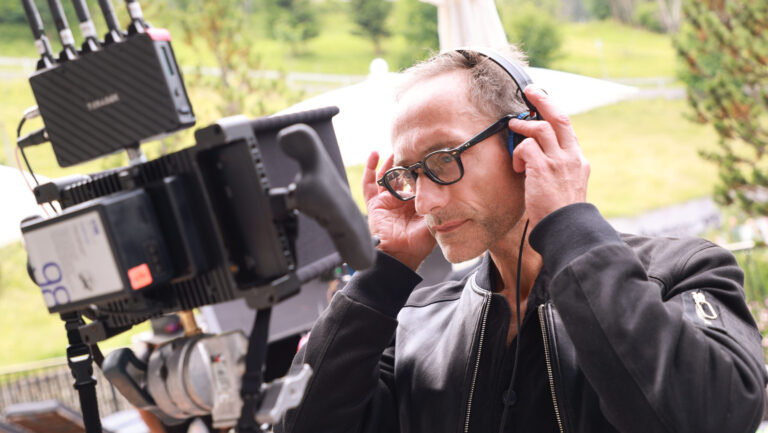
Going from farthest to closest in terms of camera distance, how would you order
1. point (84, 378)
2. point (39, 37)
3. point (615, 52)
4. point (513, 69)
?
point (615, 52)
point (513, 69)
point (84, 378)
point (39, 37)

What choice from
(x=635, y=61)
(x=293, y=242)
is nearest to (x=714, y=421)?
(x=293, y=242)

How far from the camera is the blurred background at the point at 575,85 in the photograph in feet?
28.5

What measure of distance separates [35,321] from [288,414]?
1889cm

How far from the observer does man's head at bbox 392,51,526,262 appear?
1554mm

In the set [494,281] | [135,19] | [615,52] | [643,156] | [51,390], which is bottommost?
[643,156]

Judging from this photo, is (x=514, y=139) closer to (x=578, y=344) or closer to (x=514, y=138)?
(x=514, y=138)

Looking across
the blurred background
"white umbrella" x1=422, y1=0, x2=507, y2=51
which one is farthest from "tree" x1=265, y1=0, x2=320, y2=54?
"white umbrella" x1=422, y1=0, x2=507, y2=51

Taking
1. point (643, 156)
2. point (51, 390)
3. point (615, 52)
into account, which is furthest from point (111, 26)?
point (615, 52)

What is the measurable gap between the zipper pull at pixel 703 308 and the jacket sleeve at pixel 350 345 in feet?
1.75

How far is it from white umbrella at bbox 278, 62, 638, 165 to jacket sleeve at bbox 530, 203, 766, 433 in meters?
2.38

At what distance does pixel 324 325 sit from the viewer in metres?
1.58

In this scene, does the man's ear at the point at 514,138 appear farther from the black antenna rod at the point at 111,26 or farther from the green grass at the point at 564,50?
the green grass at the point at 564,50

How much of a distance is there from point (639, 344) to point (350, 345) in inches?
22.5

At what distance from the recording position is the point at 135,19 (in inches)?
39.3
